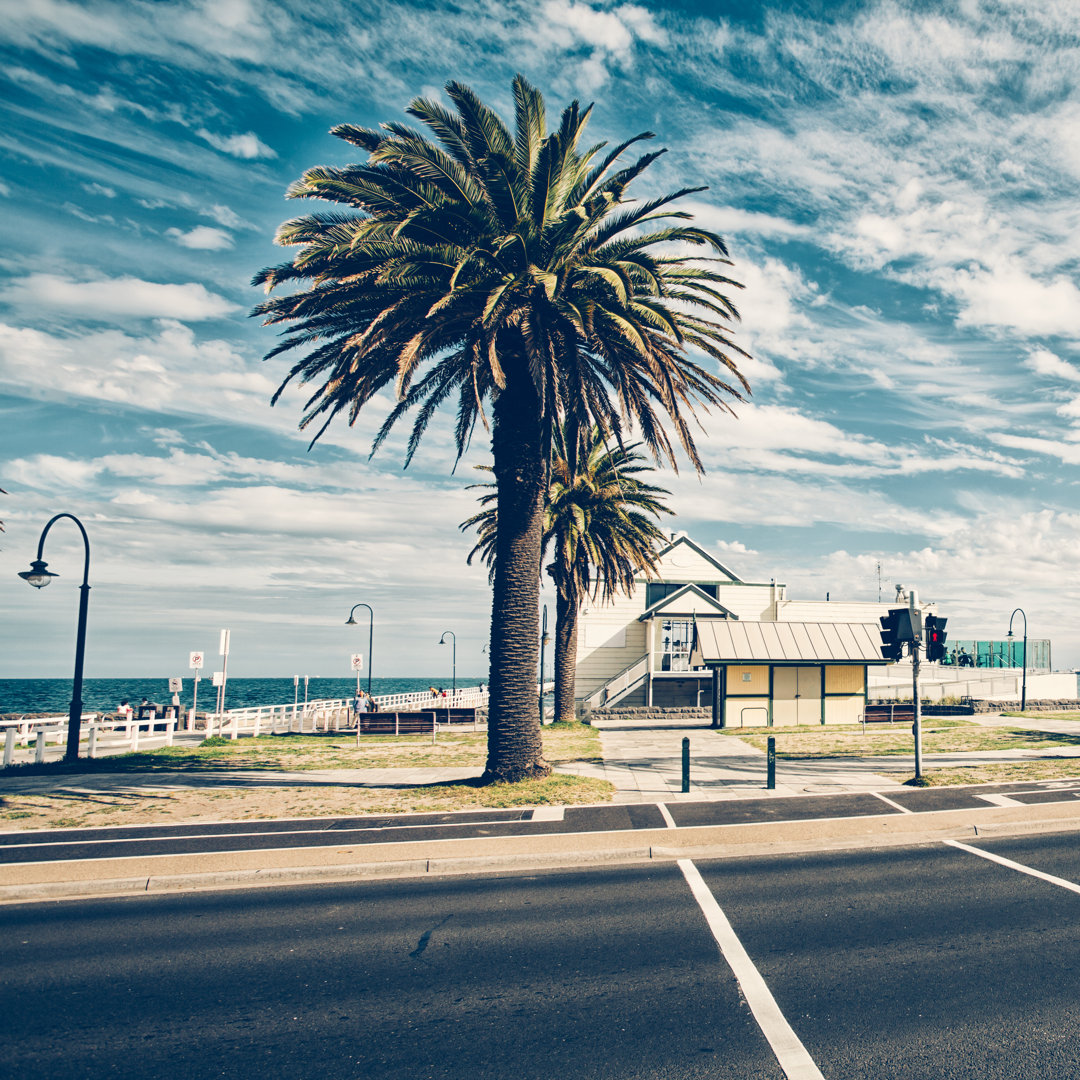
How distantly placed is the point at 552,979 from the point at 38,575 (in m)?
18.6

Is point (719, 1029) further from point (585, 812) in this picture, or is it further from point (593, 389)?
point (593, 389)

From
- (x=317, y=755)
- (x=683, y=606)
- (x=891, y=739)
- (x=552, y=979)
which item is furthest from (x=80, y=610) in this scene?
(x=683, y=606)

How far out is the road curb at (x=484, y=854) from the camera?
1002 centimetres

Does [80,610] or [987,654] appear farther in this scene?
[987,654]

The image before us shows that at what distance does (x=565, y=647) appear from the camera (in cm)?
3234

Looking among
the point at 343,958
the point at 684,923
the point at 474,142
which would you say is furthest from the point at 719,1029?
the point at 474,142

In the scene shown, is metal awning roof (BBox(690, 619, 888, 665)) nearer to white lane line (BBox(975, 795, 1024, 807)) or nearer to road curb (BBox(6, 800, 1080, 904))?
white lane line (BBox(975, 795, 1024, 807))

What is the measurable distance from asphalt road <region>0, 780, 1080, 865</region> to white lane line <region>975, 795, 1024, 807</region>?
0.02m

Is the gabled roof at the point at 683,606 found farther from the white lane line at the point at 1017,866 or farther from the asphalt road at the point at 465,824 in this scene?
the white lane line at the point at 1017,866

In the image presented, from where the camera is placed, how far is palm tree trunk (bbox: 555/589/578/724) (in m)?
32.2

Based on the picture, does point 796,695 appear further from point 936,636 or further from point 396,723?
point 936,636

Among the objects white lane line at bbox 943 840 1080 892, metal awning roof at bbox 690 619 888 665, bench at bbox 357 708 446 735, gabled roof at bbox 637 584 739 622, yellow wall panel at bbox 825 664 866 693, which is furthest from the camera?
gabled roof at bbox 637 584 739 622

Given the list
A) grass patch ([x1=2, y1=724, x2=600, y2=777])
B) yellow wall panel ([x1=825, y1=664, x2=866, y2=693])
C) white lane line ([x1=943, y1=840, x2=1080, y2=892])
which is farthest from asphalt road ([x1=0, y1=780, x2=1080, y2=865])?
yellow wall panel ([x1=825, y1=664, x2=866, y2=693])

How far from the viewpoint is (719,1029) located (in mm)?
5727
